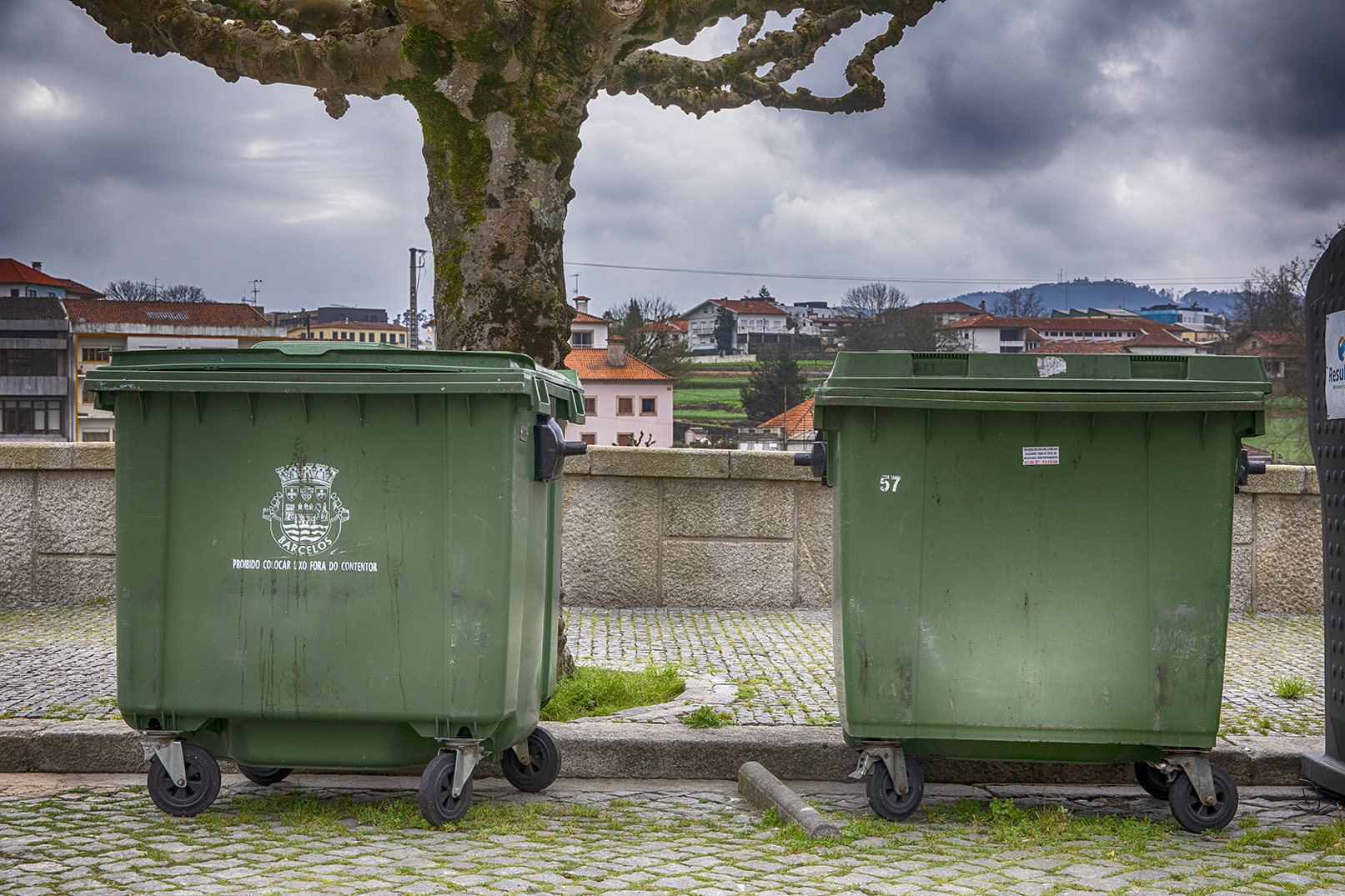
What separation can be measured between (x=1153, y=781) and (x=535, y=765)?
232 centimetres

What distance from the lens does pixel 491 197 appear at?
5086mm

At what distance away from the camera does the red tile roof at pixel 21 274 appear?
77.8m

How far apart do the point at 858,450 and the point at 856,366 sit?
0.93 feet

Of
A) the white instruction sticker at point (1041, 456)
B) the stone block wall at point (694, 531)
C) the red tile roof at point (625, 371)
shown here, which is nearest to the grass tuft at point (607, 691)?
the white instruction sticker at point (1041, 456)

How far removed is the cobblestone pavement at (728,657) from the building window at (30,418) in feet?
214

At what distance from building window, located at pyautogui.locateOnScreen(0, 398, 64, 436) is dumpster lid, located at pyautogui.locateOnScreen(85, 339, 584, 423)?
228 ft

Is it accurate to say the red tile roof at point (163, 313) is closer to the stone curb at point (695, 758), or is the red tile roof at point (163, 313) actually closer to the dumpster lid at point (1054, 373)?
the stone curb at point (695, 758)

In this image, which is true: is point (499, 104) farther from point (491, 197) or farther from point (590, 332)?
point (590, 332)

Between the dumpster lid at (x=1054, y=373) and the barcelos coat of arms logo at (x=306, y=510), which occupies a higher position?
the dumpster lid at (x=1054, y=373)

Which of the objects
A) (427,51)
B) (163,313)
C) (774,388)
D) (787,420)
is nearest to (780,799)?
(427,51)

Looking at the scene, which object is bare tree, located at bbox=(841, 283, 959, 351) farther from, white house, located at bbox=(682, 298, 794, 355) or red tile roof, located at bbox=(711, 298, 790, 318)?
red tile roof, located at bbox=(711, 298, 790, 318)

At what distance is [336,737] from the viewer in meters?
3.64

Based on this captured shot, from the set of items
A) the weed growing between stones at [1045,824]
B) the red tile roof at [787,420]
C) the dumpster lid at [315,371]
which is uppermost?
the red tile roof at [787,420]

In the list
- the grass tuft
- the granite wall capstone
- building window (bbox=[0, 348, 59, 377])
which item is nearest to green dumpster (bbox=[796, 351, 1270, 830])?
the grass tuft
